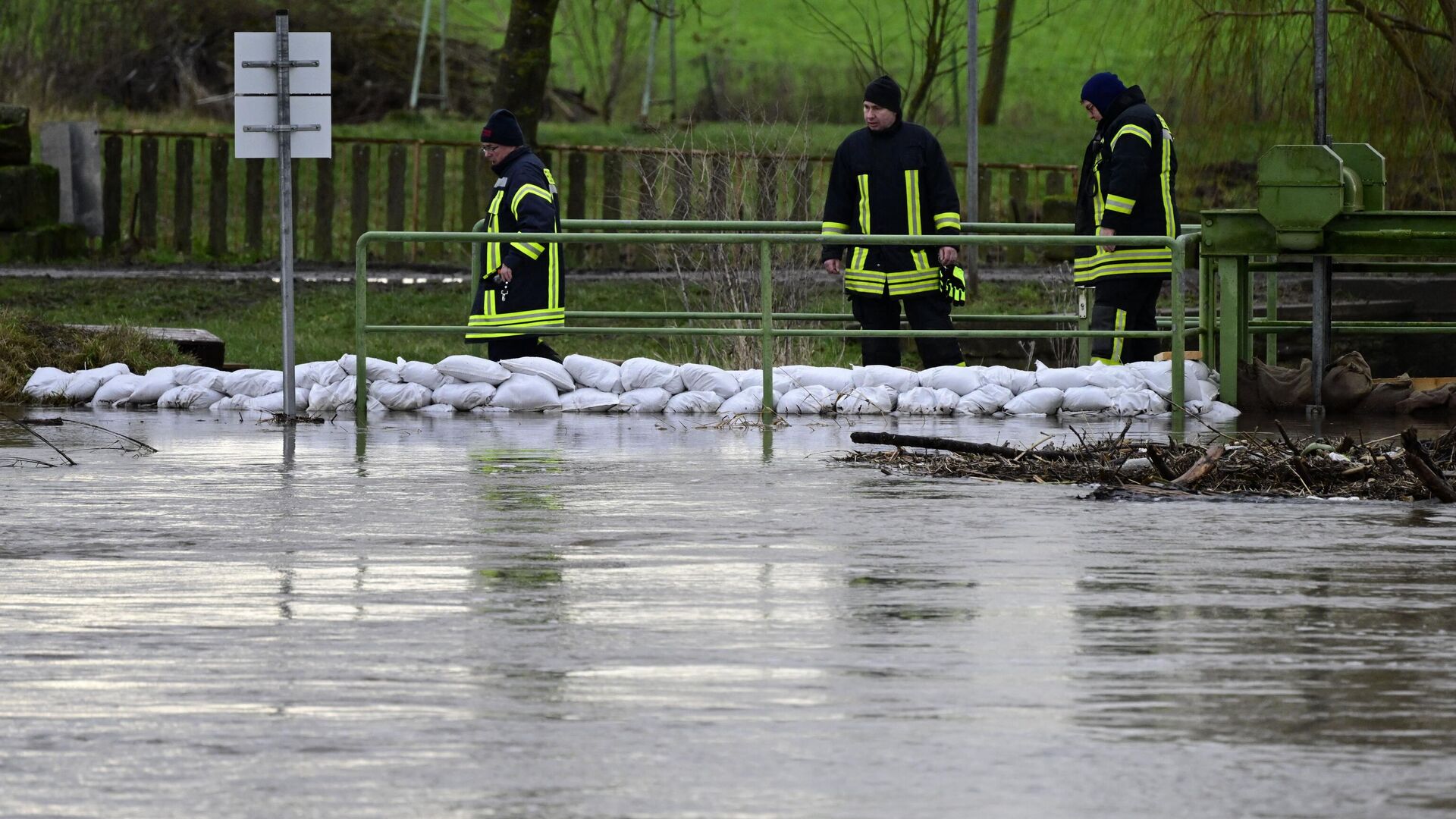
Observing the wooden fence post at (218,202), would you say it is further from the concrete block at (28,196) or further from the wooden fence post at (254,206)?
the concrete block at (28,196)

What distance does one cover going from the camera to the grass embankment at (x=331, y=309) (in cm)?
1800

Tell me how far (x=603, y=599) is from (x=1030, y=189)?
2771 cm

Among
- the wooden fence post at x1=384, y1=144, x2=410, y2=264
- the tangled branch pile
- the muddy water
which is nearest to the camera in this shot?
the muddy water

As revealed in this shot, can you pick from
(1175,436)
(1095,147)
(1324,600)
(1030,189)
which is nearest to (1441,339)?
(1095,147)

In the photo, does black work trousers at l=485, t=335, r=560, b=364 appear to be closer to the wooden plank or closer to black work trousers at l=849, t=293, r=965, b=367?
black work trousers at l=849, t=293, r=965, b=367

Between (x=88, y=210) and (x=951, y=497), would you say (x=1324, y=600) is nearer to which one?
(x=951, y=497)

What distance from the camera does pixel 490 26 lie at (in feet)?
127

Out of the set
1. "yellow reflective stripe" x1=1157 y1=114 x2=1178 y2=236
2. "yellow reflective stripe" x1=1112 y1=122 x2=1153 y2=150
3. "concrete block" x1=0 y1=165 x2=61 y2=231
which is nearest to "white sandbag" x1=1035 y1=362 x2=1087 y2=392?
"yellow reflective stripe" x1=1157 y1=114 x2=1178 y2=236

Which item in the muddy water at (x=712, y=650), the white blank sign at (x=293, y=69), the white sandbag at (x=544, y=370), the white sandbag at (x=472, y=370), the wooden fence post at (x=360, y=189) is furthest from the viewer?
the wooden fence post at (x=360, y=189)

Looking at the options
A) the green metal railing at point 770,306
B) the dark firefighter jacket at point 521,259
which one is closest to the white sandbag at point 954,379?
the green metal railing at point 770,306

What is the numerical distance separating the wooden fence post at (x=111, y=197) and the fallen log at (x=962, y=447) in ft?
58.6

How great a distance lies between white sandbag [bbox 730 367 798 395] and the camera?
43.4ft

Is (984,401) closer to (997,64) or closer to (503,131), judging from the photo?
(503,131)

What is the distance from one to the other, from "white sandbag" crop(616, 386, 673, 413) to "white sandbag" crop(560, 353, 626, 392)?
0.13 m
